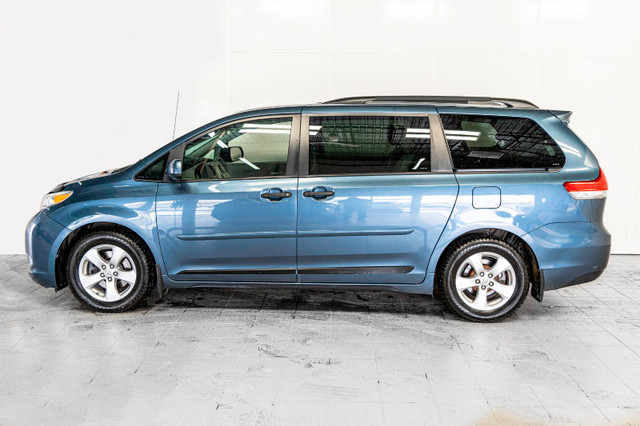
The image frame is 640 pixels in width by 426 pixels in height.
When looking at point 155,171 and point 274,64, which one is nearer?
point 155,171

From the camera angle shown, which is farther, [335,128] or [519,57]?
[519,57]

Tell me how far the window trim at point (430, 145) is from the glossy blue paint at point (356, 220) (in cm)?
3

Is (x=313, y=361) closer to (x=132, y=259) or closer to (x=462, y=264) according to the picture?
(x=462, y=264)

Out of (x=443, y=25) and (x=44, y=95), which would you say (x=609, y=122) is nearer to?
(x=443, y=25)

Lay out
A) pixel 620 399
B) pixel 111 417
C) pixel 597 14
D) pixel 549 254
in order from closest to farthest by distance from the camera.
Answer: pixel 111 417 < pixel 620 399 < pixel 549 254 < pixel 597 14

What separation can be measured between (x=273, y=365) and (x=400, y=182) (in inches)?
68.7

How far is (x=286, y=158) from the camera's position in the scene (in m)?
5.33

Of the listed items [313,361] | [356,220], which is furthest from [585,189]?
[313,361]

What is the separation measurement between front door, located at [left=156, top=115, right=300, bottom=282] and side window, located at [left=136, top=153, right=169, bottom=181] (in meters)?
0.11

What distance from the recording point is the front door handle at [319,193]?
521 cm

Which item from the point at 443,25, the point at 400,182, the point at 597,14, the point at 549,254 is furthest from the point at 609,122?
the point at 400,182

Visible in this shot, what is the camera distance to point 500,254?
5270 millimetres

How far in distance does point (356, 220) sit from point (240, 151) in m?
1.10

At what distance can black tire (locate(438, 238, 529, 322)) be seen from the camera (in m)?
5.25
